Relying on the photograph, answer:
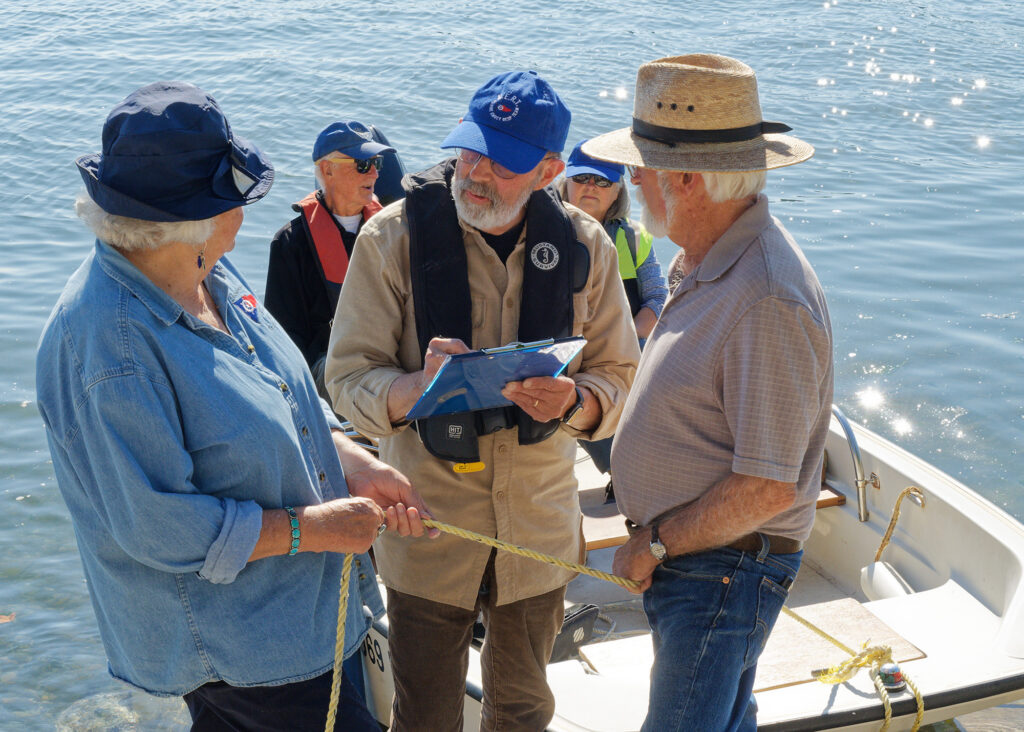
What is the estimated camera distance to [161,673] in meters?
2.20

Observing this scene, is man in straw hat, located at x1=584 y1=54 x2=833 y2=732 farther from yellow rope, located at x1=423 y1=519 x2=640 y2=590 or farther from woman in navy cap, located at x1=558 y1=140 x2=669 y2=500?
woman in navy cap, located at x1=558 y1=140 x2=669 y2=500

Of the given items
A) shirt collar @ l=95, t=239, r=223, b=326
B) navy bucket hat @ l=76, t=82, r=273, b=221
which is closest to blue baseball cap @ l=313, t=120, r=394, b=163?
navy bucket hat @ l=76, t=82, r=273, b=221

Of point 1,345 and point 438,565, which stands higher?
point 438,565

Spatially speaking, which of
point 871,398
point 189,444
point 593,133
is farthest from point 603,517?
point 593,133

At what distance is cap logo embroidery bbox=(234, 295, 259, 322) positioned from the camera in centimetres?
240

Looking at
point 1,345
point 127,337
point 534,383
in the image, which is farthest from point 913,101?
point 127,337

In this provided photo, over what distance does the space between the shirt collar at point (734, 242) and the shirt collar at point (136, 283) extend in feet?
4.06

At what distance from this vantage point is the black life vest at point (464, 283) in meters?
2.83

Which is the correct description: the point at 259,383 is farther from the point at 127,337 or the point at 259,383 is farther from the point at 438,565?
the point at 438,565

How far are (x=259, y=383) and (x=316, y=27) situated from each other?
54.1 ft

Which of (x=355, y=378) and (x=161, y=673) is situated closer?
(x=161, y=673)

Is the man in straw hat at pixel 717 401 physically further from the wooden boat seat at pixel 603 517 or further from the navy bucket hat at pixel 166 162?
the wooden boat seat at pixel 603 517

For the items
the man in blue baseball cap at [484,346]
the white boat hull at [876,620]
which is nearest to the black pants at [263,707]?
the man in blue baseball cap at [484,346]

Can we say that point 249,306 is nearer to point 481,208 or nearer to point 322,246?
point 481,208
